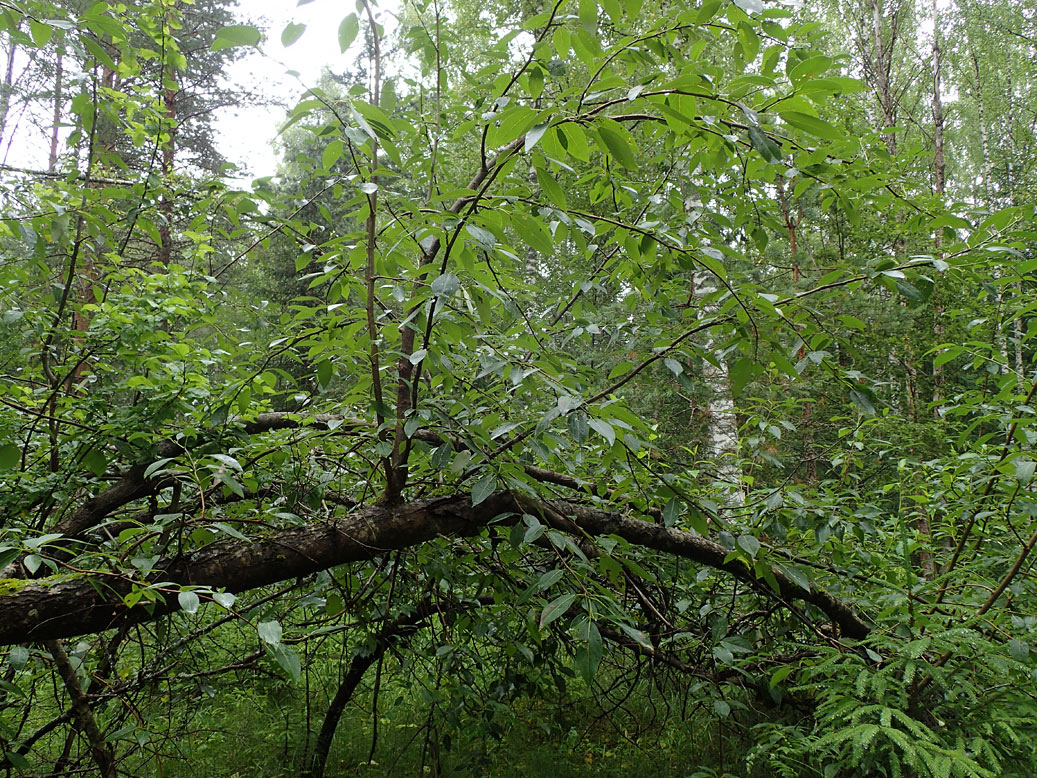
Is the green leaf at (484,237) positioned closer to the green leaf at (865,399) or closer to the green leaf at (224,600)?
the green leaf at (224,600)

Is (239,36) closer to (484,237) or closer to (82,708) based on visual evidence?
(484,237)

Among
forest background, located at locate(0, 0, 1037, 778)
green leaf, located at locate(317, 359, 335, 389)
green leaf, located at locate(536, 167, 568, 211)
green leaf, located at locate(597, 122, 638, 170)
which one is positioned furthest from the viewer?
green leaf, located at locate(317, 359, 335, 389)

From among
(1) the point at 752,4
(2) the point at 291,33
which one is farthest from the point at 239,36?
(1) the point at 752,4

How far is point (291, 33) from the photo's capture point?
3.36 ft

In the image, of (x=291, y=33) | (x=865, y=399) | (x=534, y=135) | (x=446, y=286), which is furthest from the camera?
(x=865, y=399)

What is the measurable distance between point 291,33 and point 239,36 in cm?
17

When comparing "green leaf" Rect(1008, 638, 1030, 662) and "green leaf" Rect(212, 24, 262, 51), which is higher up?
"green leaf" Rect(212, 24, 262, 51)

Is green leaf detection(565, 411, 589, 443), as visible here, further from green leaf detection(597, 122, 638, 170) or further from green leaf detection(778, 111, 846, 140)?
green leaf detection(778, 111, 846, 140)

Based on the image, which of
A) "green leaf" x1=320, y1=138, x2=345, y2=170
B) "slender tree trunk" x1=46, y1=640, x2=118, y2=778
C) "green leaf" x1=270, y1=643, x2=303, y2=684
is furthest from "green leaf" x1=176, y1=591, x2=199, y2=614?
"slender tree trunk" x1=46, y1=640, x2=118, y2=778

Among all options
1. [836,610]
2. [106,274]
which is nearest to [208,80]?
[106,274]

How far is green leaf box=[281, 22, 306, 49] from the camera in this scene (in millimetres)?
1014

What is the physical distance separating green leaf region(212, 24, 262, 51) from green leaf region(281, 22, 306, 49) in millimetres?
100

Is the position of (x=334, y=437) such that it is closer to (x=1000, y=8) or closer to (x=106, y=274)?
(x=106, y=274)

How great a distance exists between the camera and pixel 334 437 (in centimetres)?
191
